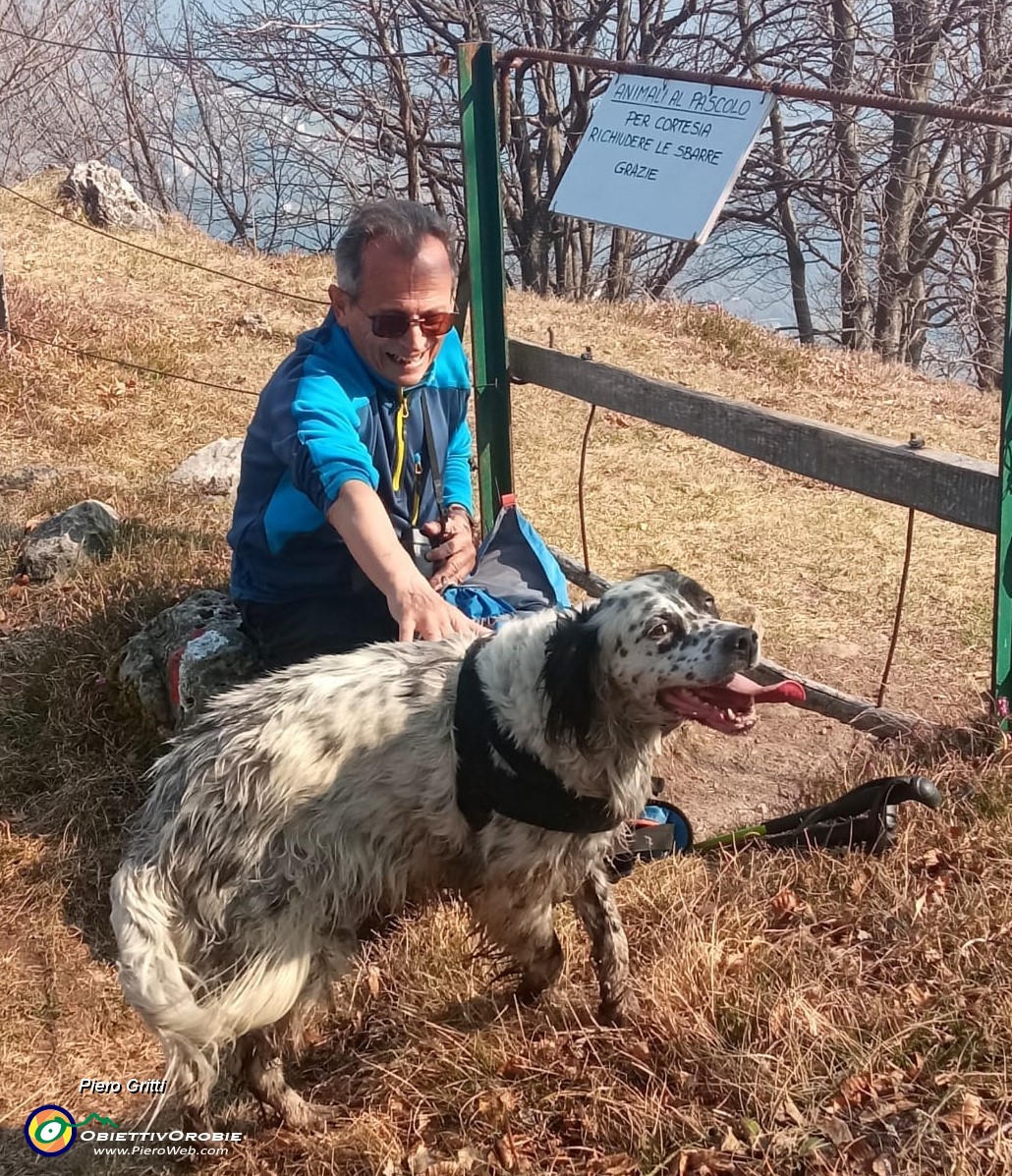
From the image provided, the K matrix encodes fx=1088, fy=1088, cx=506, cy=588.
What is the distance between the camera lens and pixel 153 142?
66.7 ft

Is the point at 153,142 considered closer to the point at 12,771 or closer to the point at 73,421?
the point at 73,421

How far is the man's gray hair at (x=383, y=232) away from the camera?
2908 millimetres

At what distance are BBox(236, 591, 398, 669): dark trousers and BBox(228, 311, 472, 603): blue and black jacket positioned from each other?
0.04 metres

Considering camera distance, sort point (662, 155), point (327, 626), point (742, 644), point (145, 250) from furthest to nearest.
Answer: point (145, 250), point (662, 155), point (327, 626), point (742, 644)

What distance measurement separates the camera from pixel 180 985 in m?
2.21

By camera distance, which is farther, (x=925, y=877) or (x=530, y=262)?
(x=530, y=262)

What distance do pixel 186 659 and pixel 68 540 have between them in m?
1.72

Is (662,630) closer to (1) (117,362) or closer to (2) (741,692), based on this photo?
(2) (741,692)

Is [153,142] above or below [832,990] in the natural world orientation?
above

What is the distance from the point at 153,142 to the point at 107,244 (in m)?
11.7

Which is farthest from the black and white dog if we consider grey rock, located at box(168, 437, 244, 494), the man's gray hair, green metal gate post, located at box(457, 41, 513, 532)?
grey rock, located at box(168, 437, 244, 494)

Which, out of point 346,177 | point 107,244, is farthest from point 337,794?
point 346,177

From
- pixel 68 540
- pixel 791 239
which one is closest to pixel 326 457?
pixel 68 540

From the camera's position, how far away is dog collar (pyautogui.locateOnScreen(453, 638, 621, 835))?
2338 millimetres
